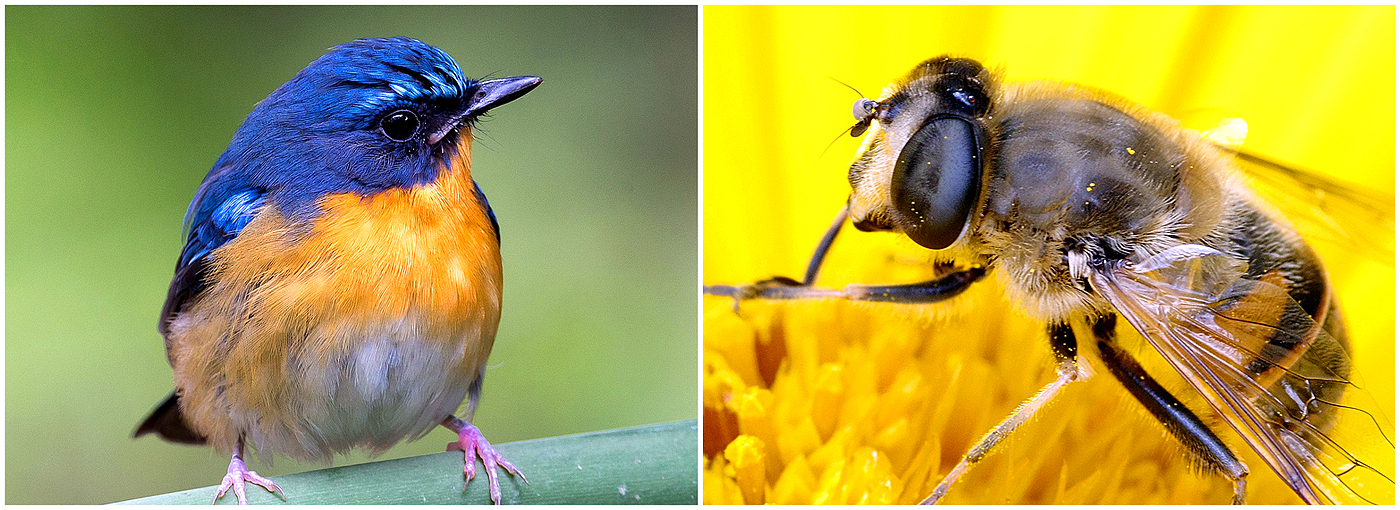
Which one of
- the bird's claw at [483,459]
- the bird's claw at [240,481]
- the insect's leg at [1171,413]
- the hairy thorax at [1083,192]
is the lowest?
the bird's claw at [240,481]

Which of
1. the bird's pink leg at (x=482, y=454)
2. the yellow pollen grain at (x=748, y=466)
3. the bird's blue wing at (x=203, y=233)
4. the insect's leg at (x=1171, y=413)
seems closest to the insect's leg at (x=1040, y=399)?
the insect's leg at (x=1171, y=413)

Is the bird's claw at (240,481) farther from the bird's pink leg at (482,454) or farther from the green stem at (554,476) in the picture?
the bird's pink leg at (482,454)

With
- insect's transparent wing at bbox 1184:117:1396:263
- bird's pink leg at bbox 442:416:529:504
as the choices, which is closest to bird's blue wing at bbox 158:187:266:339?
bird's pink leg at bbox 442:416:529:504

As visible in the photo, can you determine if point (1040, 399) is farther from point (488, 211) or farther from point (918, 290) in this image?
point (488, 211)

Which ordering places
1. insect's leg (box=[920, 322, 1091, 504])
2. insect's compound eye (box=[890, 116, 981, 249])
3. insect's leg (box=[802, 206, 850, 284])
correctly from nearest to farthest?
1. insect's compound eye (box=[890, 116, 981, 249])
2. insect's leg (box=[920, 322, 1091, 504])
3. insect's leg (box=[802, 206, 850, 284])

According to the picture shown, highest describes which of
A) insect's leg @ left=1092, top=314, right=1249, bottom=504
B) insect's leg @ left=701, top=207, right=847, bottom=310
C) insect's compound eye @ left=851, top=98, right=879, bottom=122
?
insect's compound eye @ left=851, top=98, right=879, bottom=122

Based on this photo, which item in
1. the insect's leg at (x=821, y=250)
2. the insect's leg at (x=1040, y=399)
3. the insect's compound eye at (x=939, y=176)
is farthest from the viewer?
the insect's leg at (x=821, y=250)

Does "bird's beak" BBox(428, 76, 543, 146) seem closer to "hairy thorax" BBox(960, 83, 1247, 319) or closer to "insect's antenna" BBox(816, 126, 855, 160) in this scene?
"insect's antenna" BBox(816, 126, 855, 160)

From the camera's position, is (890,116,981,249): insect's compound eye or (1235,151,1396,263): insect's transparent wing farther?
(1235,151,1396,263): insect's transparent wing
